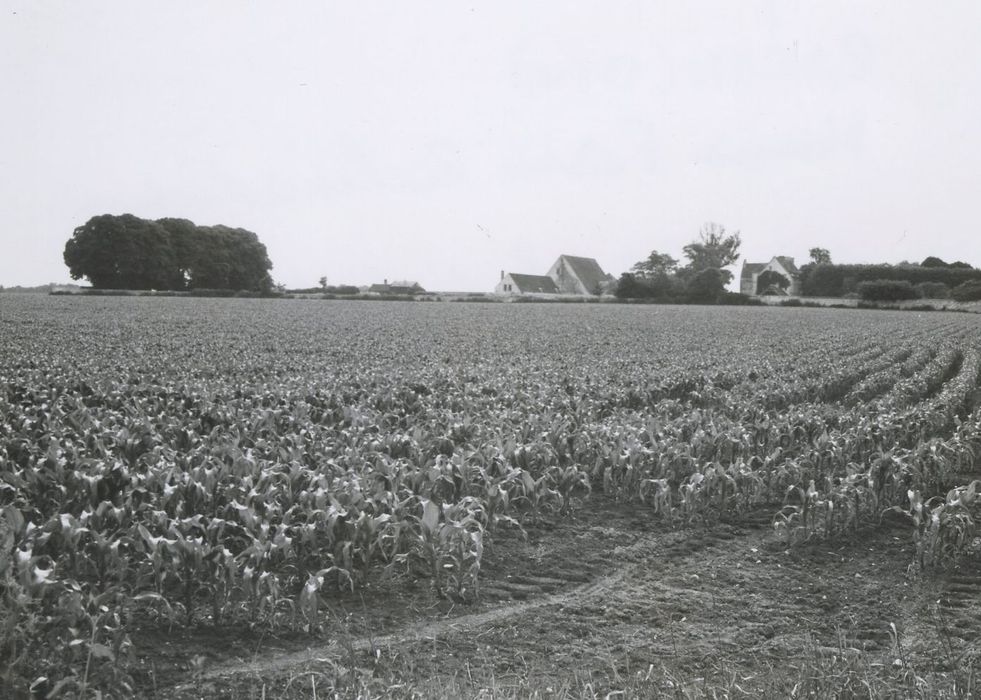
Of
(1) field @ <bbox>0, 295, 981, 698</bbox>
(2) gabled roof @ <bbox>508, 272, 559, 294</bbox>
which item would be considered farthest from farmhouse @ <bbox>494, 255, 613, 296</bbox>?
(1) field @ <bbox>0, 295, 981, 698</bbox>

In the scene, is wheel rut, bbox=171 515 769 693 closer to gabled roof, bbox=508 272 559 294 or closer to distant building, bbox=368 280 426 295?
distant building, bbox=368 280 426 295

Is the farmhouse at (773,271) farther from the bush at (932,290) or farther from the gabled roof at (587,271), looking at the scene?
the gabled roof at (587,271)

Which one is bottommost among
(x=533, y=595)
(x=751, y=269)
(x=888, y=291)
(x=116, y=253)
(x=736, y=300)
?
(x=533, y=595)

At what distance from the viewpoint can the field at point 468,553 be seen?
4.44 meters

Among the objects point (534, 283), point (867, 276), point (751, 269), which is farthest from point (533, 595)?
point (751, 269)

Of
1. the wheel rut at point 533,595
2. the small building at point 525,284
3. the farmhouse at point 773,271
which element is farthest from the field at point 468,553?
the small building at point 525,284

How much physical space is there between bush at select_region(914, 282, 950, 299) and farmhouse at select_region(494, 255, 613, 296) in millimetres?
44415

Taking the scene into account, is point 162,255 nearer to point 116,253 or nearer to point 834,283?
point 116,253

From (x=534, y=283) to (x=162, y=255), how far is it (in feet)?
183

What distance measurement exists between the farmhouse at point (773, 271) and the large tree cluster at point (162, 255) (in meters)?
64.6

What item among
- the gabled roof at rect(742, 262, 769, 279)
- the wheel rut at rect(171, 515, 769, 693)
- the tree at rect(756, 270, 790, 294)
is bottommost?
the wheel rut at rect(171, 515, 769, 693)

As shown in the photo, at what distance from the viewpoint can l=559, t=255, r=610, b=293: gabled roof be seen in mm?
123375

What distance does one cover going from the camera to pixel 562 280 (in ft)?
409

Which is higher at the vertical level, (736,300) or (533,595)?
(736,300)
